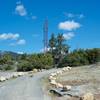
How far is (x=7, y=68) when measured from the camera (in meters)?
90.6

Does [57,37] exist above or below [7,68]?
above

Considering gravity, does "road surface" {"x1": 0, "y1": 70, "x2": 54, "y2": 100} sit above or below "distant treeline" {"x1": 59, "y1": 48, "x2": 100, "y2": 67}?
below

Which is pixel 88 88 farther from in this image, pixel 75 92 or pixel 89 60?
pixel 89 60

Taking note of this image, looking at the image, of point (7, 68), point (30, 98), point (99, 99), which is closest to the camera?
point (99, 99)

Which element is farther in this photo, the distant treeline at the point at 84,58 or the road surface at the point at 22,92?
the distant treeline at the point at 84,58

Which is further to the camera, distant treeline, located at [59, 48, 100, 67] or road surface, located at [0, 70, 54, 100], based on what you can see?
distant treeline, located at [59, 48, 100, 67]

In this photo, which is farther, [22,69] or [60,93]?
[22,69]

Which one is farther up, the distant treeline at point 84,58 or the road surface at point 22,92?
the distant treeline at point 84,58

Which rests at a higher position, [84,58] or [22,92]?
[84,58]

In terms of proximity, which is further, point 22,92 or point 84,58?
point 84,58

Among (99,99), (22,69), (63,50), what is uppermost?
(63,50)

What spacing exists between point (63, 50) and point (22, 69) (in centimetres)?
4360

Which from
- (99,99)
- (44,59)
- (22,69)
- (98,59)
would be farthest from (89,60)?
(99,99)

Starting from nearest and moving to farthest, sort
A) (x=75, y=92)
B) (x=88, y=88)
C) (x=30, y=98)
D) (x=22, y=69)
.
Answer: (x=30, y=98), (x=75, y=92), (x=88, y=88), (x=22, y=69)
